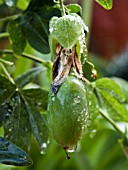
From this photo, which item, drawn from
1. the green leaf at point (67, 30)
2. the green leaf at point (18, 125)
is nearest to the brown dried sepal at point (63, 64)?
the green leaf at point (67, 30)

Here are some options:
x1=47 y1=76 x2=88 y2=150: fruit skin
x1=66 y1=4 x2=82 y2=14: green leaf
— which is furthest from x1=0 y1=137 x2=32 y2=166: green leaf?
x1=66 y1=4 x2=82 y2=14: green leaf

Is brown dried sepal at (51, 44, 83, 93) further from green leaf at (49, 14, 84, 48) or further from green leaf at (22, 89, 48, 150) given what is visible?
green leaf at (22, 89, 48, 150)

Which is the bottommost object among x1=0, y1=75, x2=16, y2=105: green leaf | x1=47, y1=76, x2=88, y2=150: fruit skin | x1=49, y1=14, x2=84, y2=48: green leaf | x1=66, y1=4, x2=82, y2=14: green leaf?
x1=0, y1=75, x2=16, y2=105: green leaf

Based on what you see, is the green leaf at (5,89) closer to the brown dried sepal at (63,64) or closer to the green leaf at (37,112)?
the green leaf at (37,112)

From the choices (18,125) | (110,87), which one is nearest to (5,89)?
(18,125)

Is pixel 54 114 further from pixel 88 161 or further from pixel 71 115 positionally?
pixel 88 161

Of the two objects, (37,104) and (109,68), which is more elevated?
(37,104)

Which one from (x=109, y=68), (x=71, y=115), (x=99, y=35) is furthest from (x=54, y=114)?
(x=99, y=35)
